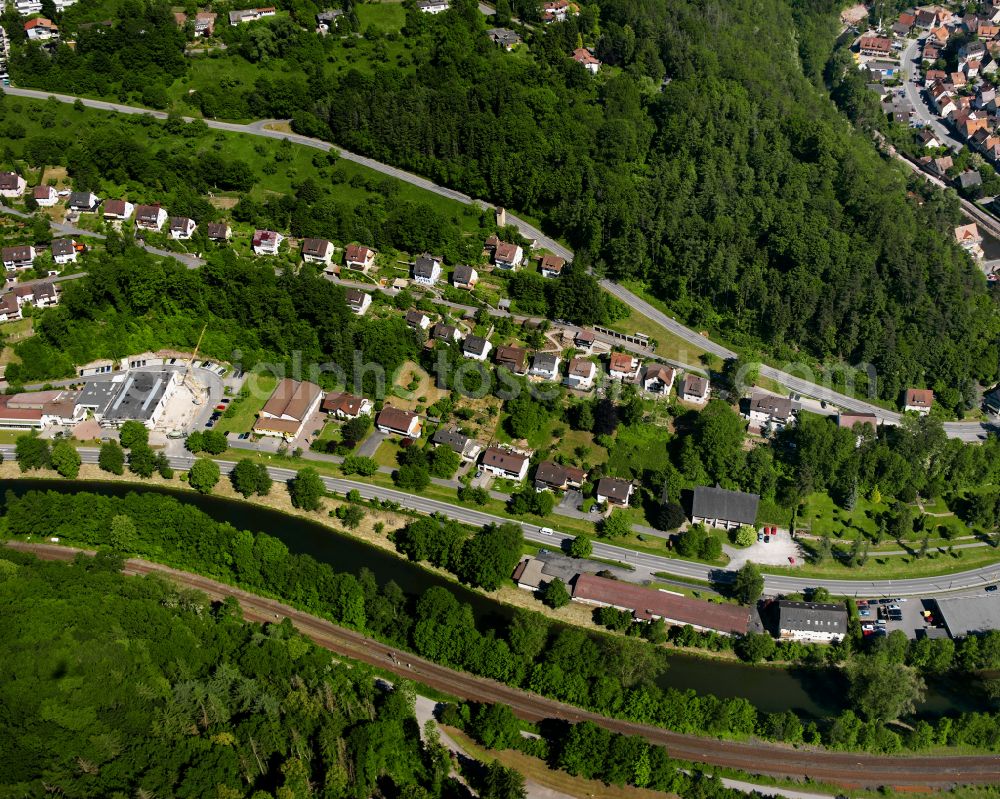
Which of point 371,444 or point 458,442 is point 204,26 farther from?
point 458,442

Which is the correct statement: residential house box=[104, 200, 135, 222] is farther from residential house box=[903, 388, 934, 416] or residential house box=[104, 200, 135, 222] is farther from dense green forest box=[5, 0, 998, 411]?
residential house box=[903, 388, 934, 416]

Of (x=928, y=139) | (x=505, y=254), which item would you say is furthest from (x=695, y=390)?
(x=928, y=139)

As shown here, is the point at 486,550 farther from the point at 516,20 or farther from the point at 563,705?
the point at 516,20

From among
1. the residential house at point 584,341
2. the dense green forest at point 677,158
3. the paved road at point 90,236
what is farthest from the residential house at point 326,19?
the residential house at point 584,341

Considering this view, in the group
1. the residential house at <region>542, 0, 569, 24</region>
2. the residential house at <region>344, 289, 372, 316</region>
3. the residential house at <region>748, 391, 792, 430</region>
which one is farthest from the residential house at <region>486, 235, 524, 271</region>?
the residential house at <region>542, 0, 569, 24</region>

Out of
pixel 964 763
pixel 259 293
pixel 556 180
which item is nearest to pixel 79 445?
pixel 259 293

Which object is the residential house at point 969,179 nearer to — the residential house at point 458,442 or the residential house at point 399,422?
the residential house at point 458,442
